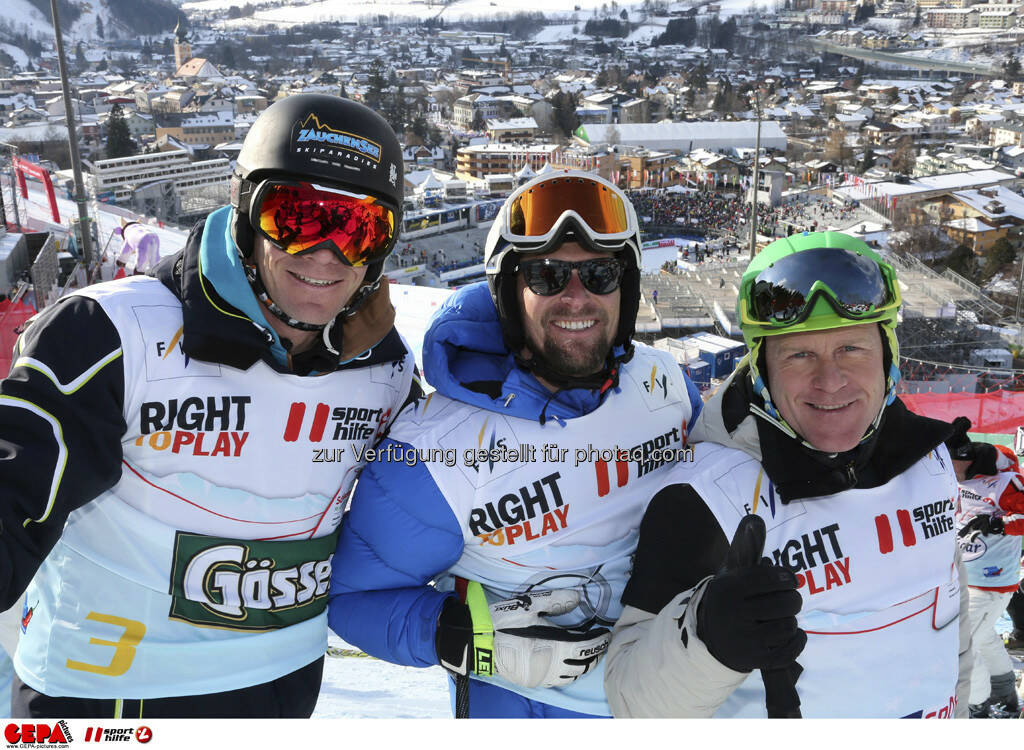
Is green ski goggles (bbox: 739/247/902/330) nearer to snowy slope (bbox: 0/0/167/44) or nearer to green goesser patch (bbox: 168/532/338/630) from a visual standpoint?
green goesser patch (bbox: 168/532/338/630)

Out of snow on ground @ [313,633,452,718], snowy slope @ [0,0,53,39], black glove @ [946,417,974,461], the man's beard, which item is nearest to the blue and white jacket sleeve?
the man's beard

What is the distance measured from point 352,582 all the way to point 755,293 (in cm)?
106

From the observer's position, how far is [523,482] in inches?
71.3

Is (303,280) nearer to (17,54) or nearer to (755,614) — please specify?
(755,614)

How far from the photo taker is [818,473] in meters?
1.70

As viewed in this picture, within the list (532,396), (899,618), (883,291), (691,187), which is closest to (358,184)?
(532,396)

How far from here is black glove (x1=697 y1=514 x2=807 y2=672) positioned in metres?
1.36

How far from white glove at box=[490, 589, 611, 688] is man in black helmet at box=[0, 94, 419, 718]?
43 cm

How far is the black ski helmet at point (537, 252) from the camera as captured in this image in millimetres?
1897

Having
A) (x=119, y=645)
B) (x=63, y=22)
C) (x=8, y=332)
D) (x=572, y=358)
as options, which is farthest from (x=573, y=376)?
(x=63, y=22)

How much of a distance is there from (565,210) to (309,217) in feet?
1.85
